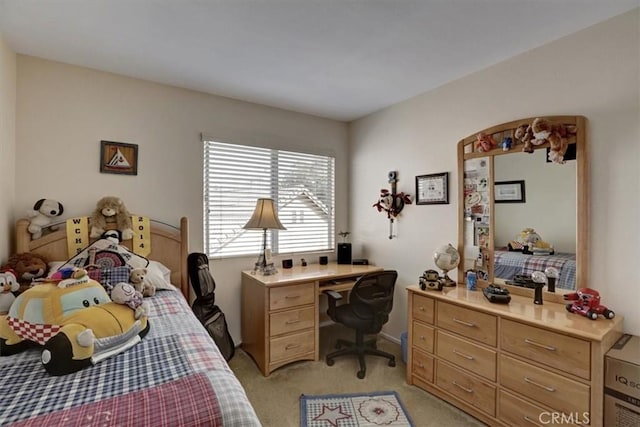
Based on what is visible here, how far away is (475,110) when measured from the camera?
2350 millimetres

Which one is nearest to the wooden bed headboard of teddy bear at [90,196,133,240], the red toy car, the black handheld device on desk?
teddy bear at [90,196,133,240]

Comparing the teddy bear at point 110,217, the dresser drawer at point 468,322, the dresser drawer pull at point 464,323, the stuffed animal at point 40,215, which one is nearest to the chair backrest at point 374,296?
the dresser drawer at point 468,322

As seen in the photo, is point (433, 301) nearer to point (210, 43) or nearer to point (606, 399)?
point (606, 399)

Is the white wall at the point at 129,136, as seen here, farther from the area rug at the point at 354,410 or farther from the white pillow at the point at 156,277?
the area rug at the point at 354,410

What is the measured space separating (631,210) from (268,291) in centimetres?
241

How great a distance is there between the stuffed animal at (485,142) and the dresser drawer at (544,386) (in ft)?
4.76

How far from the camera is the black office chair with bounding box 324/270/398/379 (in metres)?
2.42

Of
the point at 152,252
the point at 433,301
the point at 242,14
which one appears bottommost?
the point at 433,301

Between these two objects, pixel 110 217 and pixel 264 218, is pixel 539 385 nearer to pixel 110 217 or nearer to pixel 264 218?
pixel 264 218

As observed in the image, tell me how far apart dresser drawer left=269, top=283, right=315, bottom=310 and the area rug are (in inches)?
27.3

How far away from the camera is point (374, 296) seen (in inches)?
97.0

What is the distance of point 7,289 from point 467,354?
2.76 m

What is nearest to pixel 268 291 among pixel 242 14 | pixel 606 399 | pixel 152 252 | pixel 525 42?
pixel 152 252

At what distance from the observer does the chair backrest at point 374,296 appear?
242cm
